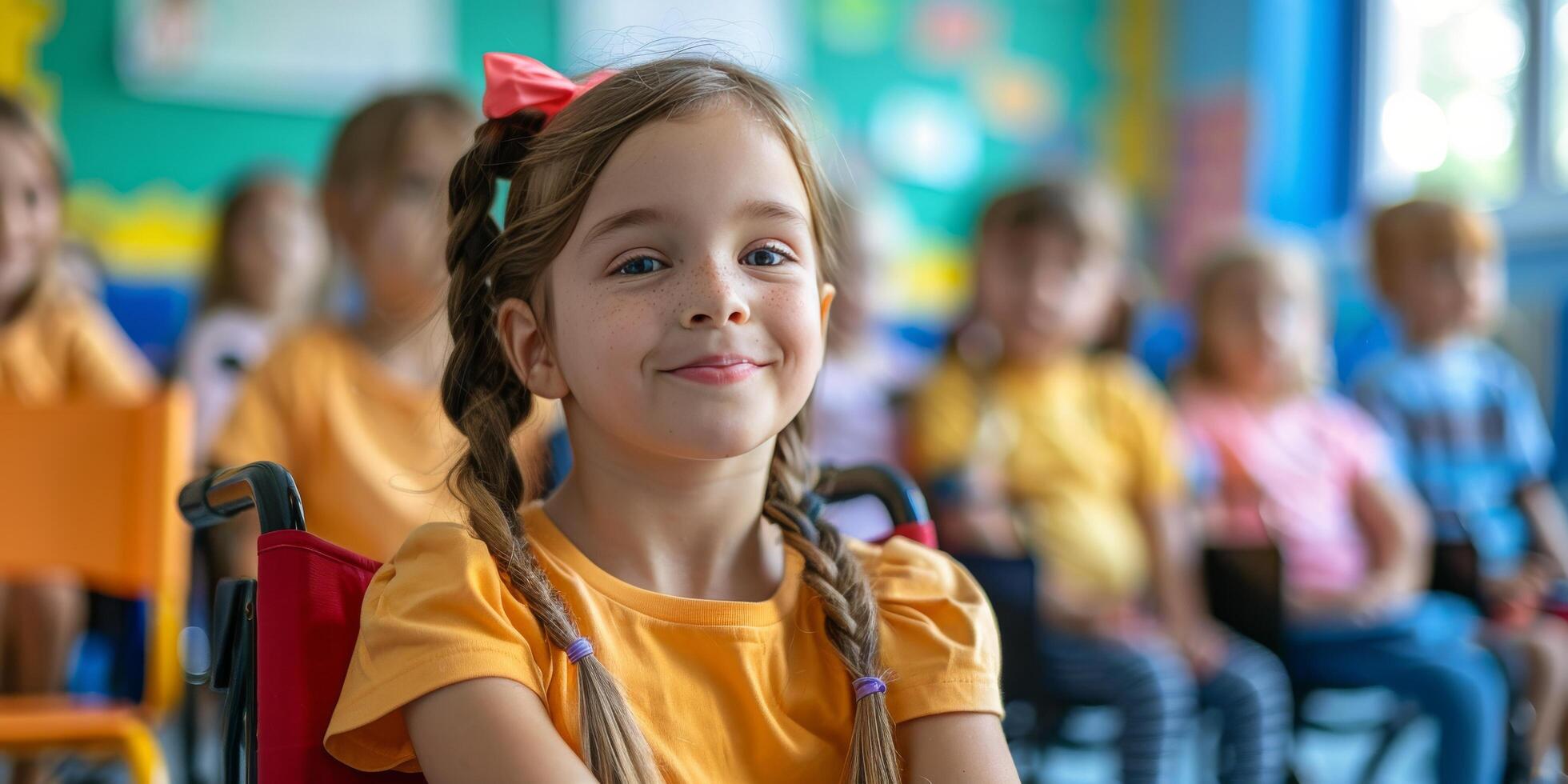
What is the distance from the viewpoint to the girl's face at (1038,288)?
2.06 m

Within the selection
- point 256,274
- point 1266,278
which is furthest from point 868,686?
point 256,274

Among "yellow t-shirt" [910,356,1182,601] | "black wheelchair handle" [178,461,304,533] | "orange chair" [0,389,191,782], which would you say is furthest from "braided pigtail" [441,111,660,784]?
"yellow t-shirt" [910,356,1182,601]

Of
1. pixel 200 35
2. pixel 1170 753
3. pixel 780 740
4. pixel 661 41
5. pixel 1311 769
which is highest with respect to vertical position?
pixel 200 35

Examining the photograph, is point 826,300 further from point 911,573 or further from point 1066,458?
point 1066,458

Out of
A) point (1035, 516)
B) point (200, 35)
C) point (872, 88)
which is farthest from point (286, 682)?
point (872, 88)

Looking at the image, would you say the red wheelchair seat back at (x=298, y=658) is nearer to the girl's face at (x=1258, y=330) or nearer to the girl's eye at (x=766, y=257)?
the girl's eye at (x=766, y=257)

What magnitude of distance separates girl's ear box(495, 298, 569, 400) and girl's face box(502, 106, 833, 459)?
22 mm

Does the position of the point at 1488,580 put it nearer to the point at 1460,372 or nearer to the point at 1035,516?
the point at 1460,372

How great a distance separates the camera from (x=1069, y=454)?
2.03 metres

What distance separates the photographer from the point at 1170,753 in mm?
1684

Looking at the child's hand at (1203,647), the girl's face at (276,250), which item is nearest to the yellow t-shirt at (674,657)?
the child's hand at (1203,647)

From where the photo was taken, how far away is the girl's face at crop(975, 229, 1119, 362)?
2.06 meters

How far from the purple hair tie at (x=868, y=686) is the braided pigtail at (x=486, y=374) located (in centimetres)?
18

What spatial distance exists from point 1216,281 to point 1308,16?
279cm
